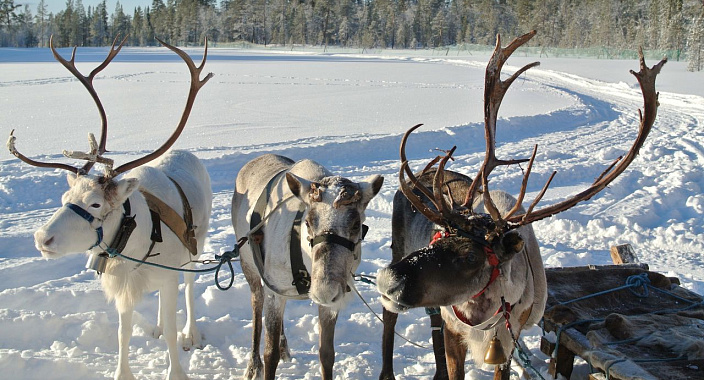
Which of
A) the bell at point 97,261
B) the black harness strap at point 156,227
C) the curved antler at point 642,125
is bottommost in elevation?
the bell at point 97,261

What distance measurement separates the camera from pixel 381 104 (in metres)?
22.4

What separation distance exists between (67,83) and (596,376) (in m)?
28.0

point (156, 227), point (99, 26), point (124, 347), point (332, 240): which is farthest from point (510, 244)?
point (99, 26)

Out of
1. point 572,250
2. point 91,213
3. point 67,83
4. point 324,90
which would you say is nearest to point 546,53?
point 324,90

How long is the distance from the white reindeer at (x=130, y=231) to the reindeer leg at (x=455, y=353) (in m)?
2.22

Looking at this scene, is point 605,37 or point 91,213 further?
point 605,37

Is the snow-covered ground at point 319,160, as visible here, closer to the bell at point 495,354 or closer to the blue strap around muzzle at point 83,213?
the blue strap around muzzle at point 83,213

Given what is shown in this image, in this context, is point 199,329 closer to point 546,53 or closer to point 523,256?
point 523,256

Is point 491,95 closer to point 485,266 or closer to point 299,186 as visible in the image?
point 485,266

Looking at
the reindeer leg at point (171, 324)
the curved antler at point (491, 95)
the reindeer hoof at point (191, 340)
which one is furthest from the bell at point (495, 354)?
the reindeer hoof at point (191, 340)

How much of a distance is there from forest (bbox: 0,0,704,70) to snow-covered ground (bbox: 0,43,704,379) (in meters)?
68.2

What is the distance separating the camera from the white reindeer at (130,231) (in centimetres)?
396

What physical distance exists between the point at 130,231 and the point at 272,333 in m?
1.27

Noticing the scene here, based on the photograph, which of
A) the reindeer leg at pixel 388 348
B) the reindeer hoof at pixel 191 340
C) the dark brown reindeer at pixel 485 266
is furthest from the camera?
the reindeer hoof at pixel 191 340
